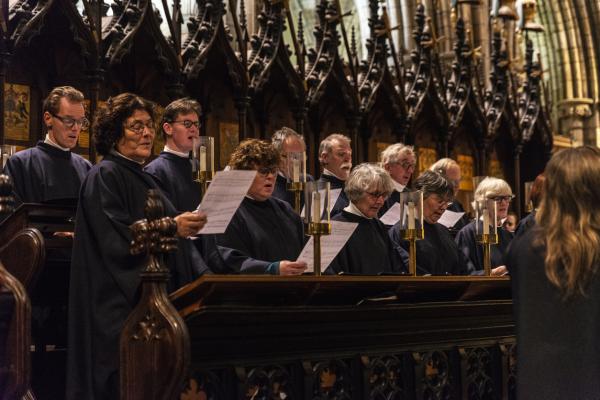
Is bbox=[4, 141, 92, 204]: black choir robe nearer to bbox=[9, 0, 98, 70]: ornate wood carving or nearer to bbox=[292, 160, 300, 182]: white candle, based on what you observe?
bbox=[292, 160, 300, 182]: white candle

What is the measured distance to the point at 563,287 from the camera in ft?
9.86

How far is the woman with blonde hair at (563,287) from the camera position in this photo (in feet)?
9.83

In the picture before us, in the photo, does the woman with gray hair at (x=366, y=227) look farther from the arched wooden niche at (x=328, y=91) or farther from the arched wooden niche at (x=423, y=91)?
the arched wooden niche at (x=423, y=91)

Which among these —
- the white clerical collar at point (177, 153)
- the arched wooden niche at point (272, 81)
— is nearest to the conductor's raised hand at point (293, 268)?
the white clerical collar at point (177, 153)

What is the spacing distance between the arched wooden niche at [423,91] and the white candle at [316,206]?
285 inches

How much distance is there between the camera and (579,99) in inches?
818

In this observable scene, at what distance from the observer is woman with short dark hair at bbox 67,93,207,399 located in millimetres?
3969

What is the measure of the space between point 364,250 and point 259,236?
102 cm

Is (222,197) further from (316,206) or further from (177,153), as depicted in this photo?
(177,153)

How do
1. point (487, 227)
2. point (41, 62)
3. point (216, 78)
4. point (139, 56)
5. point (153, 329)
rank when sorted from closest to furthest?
point (153, 329), point (487, 227), point (41, 62), point (139, 56), point (216, 78)

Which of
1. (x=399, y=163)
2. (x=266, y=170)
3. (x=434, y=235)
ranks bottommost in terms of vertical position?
(x=434, y=235)

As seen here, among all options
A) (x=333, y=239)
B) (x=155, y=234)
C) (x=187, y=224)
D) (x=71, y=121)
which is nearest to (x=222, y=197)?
(x=187, y=224)

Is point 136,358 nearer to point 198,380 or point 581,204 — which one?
point 198,380

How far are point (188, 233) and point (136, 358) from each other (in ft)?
1.74
